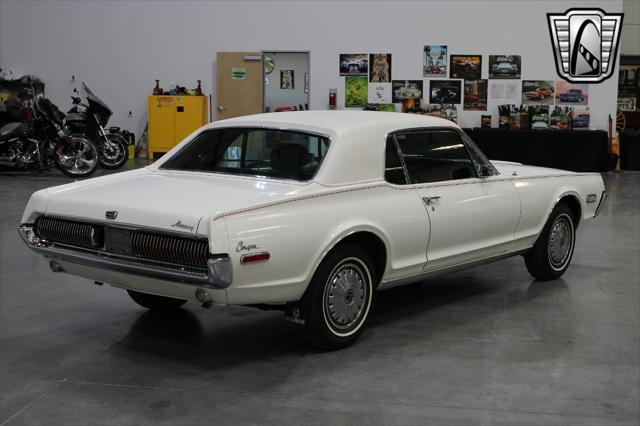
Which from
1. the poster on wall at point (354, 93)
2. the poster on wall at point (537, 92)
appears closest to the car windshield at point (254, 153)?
the poster on wall at point (354, 93)

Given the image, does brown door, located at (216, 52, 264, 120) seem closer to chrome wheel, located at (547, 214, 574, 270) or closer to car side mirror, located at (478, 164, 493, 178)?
chrome wheel, located at (547, 214, 574, 270)

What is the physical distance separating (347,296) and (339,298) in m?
0.06

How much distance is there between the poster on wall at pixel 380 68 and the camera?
16.5 m

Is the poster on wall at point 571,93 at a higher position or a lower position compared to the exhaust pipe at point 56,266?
higher

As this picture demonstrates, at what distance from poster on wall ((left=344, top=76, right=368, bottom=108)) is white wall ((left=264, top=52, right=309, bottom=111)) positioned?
0.88 m

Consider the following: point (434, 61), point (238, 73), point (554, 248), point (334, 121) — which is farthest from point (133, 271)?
point (434, 61)

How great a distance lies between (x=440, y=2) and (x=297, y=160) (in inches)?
495

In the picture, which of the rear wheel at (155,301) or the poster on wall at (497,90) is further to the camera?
the poster on wall at (497,90)

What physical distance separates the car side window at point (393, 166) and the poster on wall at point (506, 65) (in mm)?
12030

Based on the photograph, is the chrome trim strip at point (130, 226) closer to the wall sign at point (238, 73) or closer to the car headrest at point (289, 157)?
the car headrest at point (289, 157)

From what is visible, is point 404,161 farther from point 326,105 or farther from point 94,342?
point 326,105

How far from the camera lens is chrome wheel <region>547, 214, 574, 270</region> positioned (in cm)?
621

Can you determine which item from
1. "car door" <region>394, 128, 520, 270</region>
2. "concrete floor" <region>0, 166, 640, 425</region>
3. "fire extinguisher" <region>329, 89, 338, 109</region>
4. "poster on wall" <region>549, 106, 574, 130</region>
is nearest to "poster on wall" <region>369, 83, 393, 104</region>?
"fire extinguisher" <region>329, 89, 338, 109</region>

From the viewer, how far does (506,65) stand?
53.6 feet
